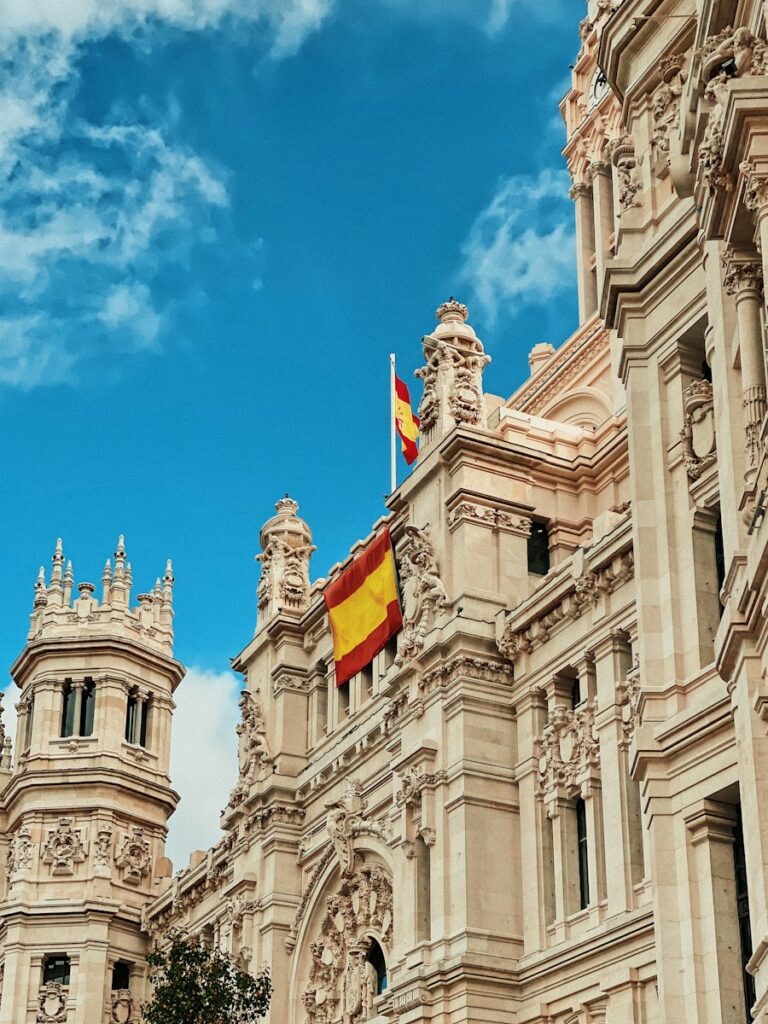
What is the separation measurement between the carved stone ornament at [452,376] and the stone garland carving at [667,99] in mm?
12756

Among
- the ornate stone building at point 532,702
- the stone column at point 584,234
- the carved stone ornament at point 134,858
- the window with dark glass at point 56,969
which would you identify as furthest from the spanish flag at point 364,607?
the stone column at point 584,234

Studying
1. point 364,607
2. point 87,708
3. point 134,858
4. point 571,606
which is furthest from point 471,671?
point 87,708

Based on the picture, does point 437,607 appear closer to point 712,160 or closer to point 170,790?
point 712,160

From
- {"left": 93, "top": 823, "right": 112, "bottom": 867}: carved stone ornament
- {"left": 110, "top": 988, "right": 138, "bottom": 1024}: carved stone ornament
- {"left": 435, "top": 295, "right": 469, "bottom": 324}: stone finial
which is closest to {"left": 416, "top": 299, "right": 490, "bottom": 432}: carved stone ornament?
{"left": 435, "top": 295, "right": 469, "bottom": 324}: stone finial

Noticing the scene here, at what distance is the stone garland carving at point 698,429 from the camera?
2902 cm

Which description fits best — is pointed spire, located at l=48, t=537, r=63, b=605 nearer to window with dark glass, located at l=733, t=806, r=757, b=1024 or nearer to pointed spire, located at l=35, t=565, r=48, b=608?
pointed spire, located at l=35, t=565, r=48, b=608

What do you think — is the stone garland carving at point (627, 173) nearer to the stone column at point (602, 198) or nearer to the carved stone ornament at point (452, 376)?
the carved stone ornament at point (452, 376)

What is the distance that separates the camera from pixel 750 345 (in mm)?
24703

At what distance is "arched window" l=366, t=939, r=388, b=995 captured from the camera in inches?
1679

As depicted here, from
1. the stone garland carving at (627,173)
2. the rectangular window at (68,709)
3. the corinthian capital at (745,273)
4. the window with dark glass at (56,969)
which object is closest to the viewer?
the corinthian capital at (745,273)

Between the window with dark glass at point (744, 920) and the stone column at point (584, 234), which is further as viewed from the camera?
the stone column at point (584, 234)

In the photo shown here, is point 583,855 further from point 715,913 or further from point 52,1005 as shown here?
point 52,1005

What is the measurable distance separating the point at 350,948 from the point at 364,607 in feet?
28.2

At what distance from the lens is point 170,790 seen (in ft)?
210
